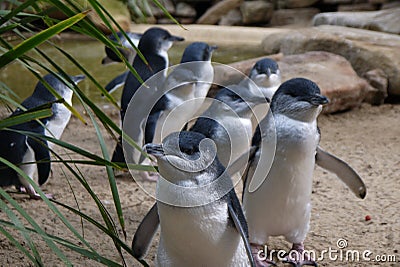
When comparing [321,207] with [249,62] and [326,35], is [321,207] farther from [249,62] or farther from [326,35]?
[326,35]

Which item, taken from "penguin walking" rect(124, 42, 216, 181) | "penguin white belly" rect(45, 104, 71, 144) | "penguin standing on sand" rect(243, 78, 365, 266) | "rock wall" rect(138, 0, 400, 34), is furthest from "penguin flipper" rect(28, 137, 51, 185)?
"rock wall" rect(138, 0, 400, 34)

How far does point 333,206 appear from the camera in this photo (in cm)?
294

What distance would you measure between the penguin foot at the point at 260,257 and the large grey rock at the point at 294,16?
8.92m

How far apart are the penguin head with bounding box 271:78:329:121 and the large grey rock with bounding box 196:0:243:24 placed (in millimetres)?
9028

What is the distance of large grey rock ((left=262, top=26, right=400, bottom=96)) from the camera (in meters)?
4.99

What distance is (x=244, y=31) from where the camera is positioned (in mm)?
9305

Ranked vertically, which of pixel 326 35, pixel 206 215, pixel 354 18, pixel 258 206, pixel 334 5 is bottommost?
pixel 334 5

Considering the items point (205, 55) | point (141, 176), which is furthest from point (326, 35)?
point (141, 176)

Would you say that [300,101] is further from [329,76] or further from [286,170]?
[329,76]

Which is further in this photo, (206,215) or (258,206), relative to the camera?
(258,206)

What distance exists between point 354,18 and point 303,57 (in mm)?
3589

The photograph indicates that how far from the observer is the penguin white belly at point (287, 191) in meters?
2.28

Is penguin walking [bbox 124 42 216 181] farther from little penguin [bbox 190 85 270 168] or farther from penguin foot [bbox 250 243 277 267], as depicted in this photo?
penguin foot [bbox 250 243 277 267]

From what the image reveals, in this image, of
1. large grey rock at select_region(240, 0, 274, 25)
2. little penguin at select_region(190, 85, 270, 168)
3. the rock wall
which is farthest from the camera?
large grey rock at select_region(240, 0, 274, 25)
